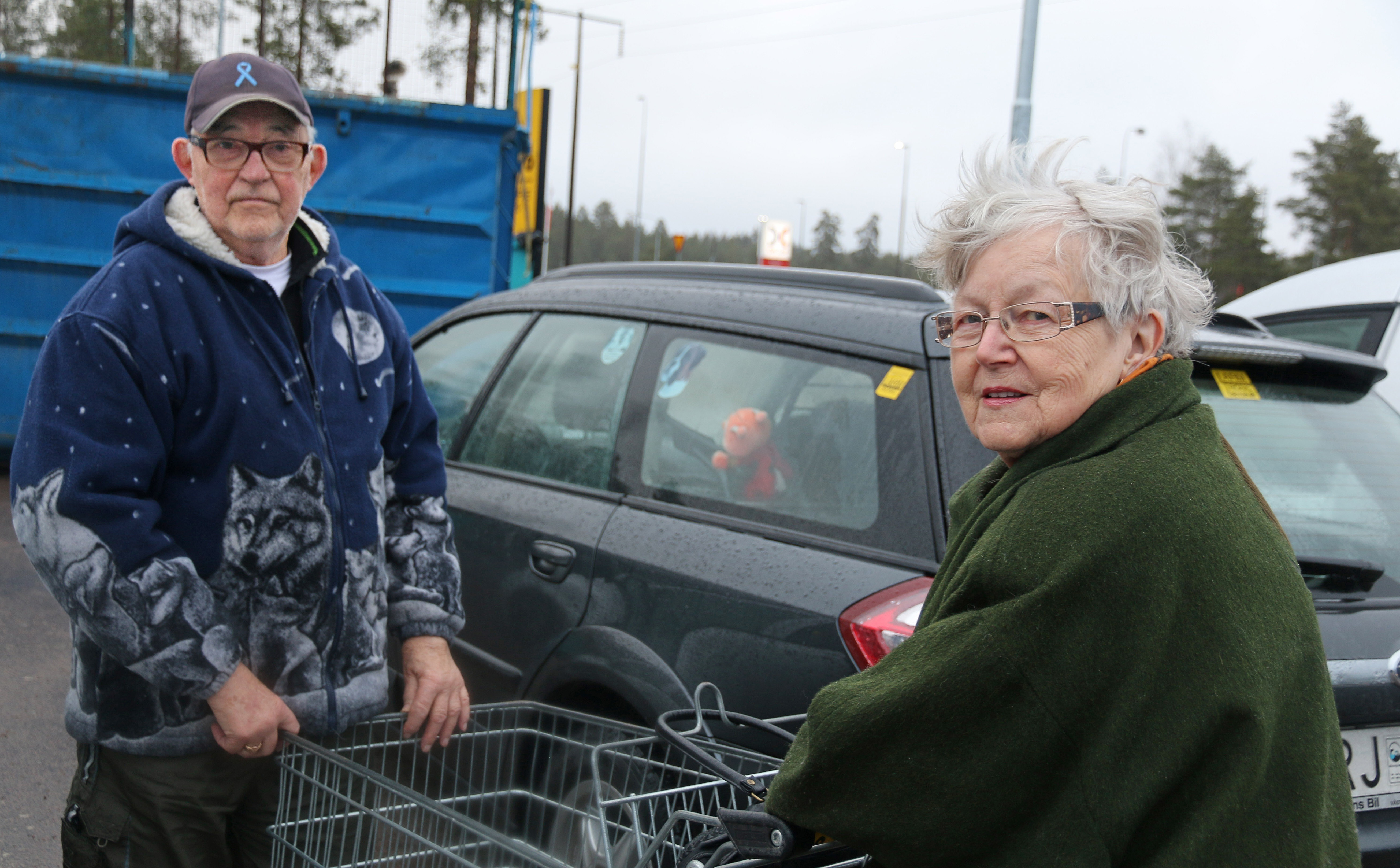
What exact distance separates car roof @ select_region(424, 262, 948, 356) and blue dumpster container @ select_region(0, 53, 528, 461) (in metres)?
4.52

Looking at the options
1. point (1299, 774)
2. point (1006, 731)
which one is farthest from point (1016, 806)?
point (1299, 774)

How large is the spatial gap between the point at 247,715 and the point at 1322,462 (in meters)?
2.49

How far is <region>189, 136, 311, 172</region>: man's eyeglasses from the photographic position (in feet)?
6.60

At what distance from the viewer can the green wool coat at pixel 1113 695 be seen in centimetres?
103

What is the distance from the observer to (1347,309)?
615cm

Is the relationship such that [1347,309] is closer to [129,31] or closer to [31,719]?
[31,719]

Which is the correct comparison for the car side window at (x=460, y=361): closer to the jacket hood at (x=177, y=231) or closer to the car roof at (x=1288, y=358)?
the jacket hood at (x=177, y=231)

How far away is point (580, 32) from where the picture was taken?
102 feet

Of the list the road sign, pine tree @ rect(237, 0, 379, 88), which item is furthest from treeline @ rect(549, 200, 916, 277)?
pine tree @ rect(237, 0, 379, 88)

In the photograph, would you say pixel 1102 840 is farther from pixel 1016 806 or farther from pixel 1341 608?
pixel 1341 608

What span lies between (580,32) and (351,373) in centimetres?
3127

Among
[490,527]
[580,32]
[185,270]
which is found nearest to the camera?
[185,270]

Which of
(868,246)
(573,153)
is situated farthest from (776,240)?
(868,246)

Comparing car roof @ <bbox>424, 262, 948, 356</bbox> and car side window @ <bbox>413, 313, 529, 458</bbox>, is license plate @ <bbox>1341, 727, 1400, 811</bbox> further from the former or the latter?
car side window @ <bbox>413, 313, 529, 458</bbox>
